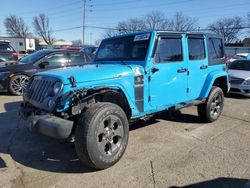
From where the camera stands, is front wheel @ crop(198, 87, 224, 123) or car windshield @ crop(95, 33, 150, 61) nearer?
car windshield @ crop(95, 33, 150, 61)

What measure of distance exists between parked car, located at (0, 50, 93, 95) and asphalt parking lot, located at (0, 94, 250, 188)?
3.08 metres

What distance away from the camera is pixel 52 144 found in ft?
14.7

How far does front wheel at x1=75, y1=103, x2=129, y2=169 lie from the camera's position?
3258 millimetres

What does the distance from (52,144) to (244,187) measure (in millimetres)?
3070

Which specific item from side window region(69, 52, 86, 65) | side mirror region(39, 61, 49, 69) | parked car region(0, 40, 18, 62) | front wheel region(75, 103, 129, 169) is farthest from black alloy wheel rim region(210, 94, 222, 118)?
parked car region(0, 40, 18, 62)

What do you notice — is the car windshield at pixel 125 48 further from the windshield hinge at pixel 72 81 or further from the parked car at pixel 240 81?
the parked car at pixel 240 81

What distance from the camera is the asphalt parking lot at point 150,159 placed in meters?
3.27

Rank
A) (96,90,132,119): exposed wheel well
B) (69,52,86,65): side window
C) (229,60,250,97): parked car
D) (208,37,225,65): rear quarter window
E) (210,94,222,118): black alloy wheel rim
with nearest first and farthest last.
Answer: (96,90,132,119): exposed wheel well < (208,37,225,65): rear quarter window < (210,94,222,118): black alloy wheel rim < (229,60,250,97): parked car < (69,52,86,65): side window

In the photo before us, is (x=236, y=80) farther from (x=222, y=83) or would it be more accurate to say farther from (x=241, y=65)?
(x=222, y=83)

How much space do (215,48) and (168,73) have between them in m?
1.85

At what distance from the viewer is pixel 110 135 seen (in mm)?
3623

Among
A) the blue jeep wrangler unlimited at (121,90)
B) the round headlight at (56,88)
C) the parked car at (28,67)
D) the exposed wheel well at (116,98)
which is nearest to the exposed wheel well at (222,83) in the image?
the blue jeep wrangler unlimited at (121,90)

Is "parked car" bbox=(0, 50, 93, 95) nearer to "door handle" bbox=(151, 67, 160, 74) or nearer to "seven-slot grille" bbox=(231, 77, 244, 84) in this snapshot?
"door handle" bbox=(151, 67, 160, 74)

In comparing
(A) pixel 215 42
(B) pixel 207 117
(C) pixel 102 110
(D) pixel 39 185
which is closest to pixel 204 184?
(C) pixel 102 110
